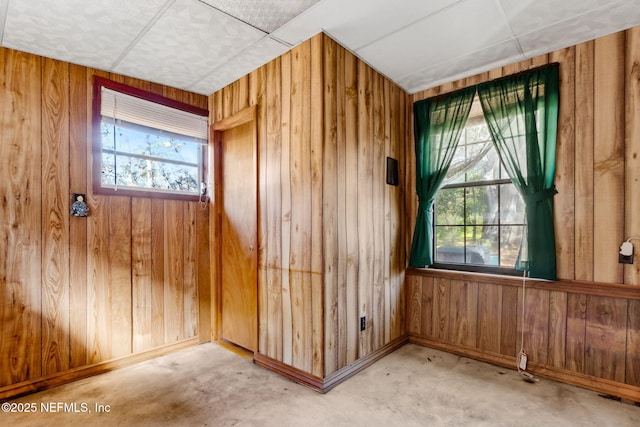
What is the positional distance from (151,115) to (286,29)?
1.63 metres

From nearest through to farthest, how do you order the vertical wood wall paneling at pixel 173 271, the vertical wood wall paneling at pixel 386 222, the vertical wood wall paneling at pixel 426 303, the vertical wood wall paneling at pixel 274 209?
1. the vertical wood wall paneling at pixel 274 209
2. the vertical wood wall paneling at pixel 386 222
3. the vertical wood wall paneling at pixel 173 271
4. the vertical wood wall paneling at pixel 426 303

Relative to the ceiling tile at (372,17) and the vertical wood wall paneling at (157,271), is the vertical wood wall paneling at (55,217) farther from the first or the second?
the ceiling tile at (372,17)

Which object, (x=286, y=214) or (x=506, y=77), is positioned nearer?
(x=286, y=214)

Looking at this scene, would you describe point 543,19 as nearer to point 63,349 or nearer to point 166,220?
point 166,220

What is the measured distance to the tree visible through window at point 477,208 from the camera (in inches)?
113

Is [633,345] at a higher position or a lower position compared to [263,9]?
lower

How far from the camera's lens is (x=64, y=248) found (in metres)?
2.57

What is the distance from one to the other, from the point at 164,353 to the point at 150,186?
5.42 feet

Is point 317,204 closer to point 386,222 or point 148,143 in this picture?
point 386,222

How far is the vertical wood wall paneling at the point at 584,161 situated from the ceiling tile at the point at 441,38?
677 mm

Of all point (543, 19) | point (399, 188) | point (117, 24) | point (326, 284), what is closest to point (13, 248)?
point (117, 24)

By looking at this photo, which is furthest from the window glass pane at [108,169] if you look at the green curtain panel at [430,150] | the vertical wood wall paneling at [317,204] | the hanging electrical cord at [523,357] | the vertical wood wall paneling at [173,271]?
the hanging electrical cord at [523,357]

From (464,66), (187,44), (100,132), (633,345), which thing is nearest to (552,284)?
(633,345)

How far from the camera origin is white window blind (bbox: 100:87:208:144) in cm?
282
